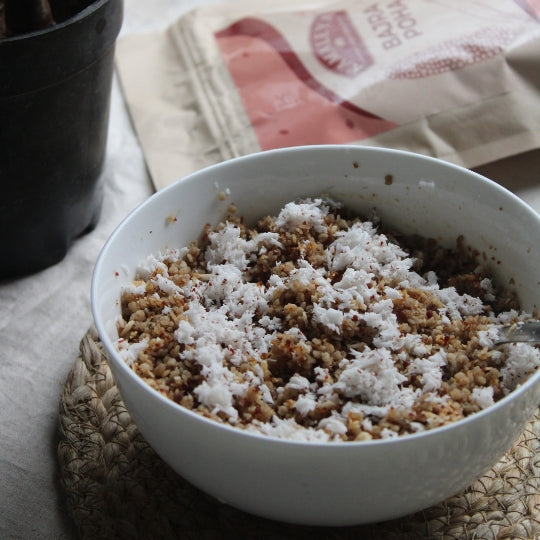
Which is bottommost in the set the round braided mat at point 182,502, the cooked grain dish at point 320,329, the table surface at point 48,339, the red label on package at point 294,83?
the table surface at point 48,339

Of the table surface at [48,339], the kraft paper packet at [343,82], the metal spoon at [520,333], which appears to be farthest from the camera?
the kraft paper packet at [343,82]

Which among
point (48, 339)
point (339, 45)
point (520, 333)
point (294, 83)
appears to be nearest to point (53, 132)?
point (48, 339)

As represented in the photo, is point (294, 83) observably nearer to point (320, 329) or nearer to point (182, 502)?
point (320, 329)

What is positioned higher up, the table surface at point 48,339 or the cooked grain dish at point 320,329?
the cooked grain dish at point 320,329

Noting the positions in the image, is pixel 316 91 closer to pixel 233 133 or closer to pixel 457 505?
pixel 233 133

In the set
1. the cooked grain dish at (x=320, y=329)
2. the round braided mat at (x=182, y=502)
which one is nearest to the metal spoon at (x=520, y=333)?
the cooked grain dish at (x=320, y=329)

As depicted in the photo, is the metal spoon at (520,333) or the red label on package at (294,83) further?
the red label on package at (294,83)

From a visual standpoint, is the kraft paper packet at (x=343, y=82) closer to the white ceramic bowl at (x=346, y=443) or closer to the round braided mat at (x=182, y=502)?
the white ceramic bowl at (x=346, y=443)
